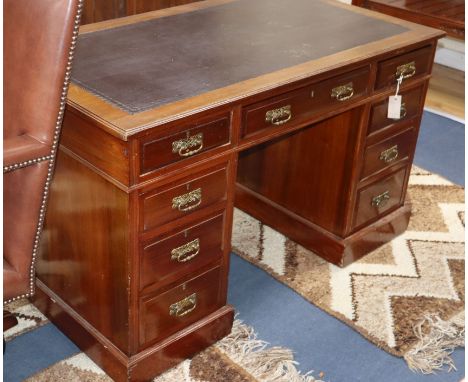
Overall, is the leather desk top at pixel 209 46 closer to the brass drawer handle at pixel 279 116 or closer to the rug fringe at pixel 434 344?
the brass drawer handle at pixel 279 116

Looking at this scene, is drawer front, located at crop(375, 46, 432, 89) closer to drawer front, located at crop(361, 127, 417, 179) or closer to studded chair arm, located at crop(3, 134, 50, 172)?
drawer front, located at crop(361, 127, 417, 179)

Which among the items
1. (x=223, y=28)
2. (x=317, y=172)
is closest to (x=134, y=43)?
Result: (x=223, y=28)

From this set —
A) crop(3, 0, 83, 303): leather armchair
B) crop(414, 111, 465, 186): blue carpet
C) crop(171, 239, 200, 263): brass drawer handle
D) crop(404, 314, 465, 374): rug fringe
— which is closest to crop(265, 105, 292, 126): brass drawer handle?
crop(171, 239, 200, 263): brass drawer handle

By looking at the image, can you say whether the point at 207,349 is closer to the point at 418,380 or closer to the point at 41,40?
the point at 418,380

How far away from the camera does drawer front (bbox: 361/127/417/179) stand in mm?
2555

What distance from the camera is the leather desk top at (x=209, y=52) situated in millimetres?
1845

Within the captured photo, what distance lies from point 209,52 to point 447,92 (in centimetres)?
231

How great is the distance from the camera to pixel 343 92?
227cm

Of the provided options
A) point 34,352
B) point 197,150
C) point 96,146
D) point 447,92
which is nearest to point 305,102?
point 197,150

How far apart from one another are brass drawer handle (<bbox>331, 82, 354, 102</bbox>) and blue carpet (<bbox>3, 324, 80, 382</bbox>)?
1058 mm

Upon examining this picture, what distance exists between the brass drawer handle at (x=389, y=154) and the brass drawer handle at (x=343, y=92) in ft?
1.20

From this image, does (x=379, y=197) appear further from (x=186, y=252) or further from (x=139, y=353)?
(x=139, y=353)

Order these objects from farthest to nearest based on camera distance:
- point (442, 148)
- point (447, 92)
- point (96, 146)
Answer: point (447, 92) → point (442, 148) → point (96, 146)

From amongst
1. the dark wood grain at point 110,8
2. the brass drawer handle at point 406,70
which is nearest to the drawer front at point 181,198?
the brass drawer handle at point 406,70
